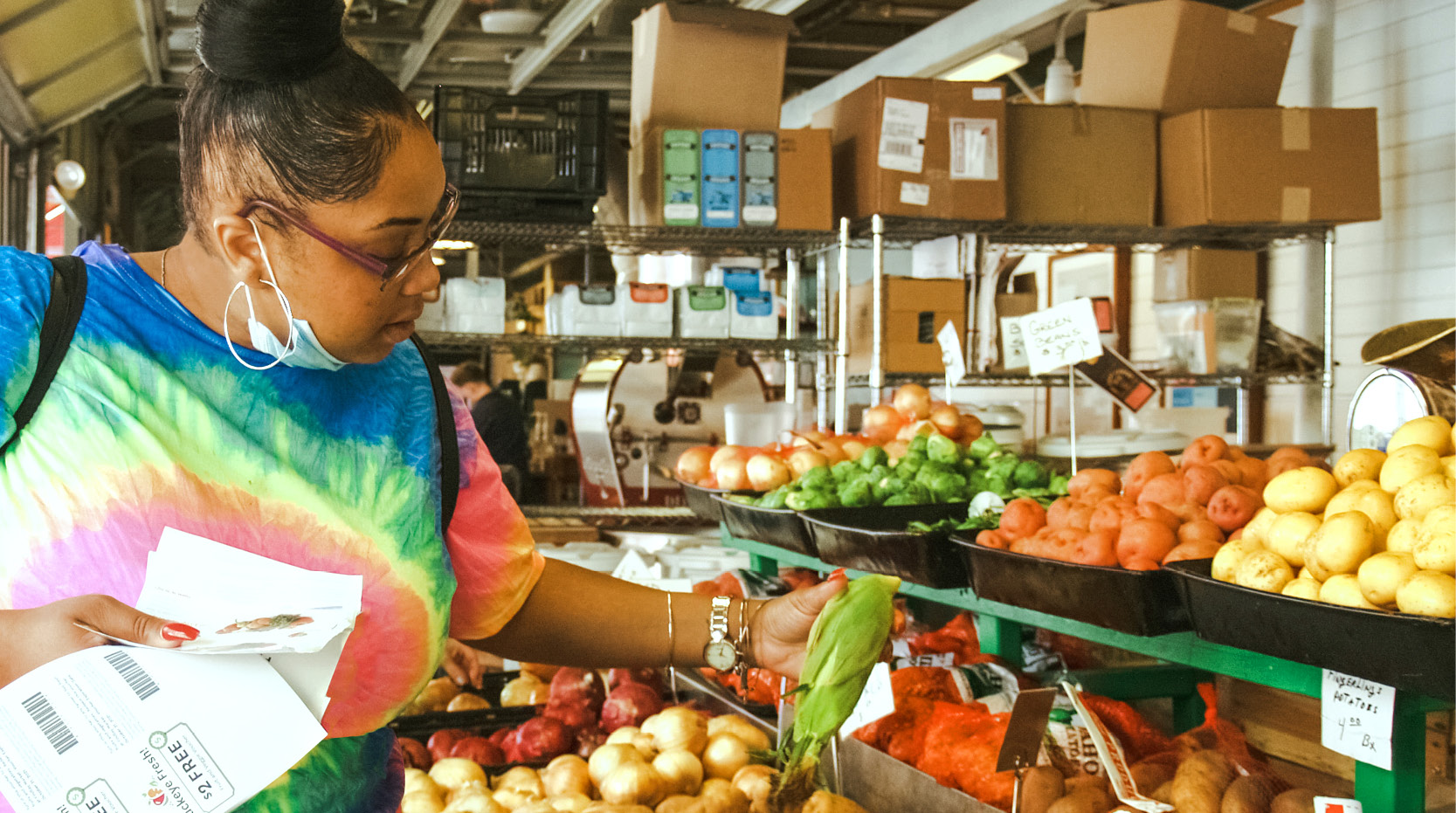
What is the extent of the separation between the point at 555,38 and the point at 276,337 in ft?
18.9

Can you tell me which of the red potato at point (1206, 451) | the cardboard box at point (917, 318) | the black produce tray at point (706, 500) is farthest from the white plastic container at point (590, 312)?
the red potato at point (1206, 451)

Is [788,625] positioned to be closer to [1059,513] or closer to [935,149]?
[1059,513]

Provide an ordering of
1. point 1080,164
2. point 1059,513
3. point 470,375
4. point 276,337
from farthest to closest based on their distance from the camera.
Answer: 1. point 470,375
2. point 1080,164
3. point 1059,513
4. point 276,337

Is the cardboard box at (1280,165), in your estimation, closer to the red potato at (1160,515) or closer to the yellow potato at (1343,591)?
the red potato at (1160,515)

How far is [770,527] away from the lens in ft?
9.14

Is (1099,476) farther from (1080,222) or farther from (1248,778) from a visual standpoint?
(1080,222)

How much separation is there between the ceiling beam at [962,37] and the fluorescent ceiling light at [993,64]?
9 centimetres

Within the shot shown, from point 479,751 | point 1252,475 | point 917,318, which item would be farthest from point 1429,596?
point 917,318

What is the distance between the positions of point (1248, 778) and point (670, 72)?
3.68 meters

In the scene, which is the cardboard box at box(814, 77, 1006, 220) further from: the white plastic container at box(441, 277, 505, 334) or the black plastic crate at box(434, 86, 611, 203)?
the white plastic container at box(441, 277, 505, 334)

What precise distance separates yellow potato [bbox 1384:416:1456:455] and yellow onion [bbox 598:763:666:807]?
4.42 feet

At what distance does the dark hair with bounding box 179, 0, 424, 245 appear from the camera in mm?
1071

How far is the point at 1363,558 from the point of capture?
1.42 meters

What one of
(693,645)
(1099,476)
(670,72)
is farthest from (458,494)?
(670,72)
